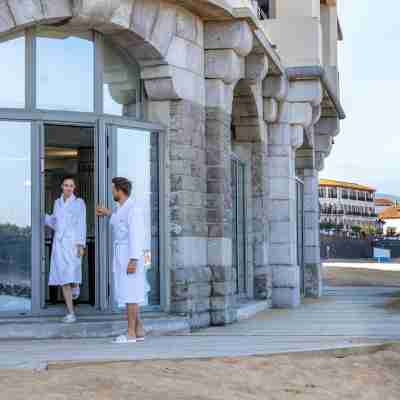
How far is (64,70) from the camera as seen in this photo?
11.1 metres

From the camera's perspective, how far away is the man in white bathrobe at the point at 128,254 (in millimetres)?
9539

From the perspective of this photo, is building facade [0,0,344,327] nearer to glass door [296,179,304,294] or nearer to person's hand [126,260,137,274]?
person's hand [126,260,137,274]

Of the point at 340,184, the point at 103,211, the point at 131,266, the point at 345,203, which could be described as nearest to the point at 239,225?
the point at 103,211

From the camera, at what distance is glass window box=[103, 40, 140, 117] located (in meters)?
11.5

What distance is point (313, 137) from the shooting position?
20766 mm

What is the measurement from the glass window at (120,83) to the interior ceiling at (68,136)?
45cm

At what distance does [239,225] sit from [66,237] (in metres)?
5.58

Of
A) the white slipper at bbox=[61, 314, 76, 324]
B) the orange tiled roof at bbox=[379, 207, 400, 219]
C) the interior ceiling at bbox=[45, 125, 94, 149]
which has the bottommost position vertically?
the white slipper at bbox=[61, 314, 76, 324]

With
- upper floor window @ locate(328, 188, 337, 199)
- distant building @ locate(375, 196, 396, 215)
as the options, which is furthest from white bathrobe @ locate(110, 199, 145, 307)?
distant building @ locate(375, 196, 396, 215)

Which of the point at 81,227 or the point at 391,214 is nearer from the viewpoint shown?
the point at 81,227

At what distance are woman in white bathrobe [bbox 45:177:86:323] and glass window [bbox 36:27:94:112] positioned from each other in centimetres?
99

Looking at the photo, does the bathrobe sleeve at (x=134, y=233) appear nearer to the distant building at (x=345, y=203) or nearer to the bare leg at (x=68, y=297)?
the bare leg at (x=68, y=297)

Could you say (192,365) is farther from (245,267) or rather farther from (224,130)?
(245,267)

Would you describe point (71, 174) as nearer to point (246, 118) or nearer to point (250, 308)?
point (250, 308)
